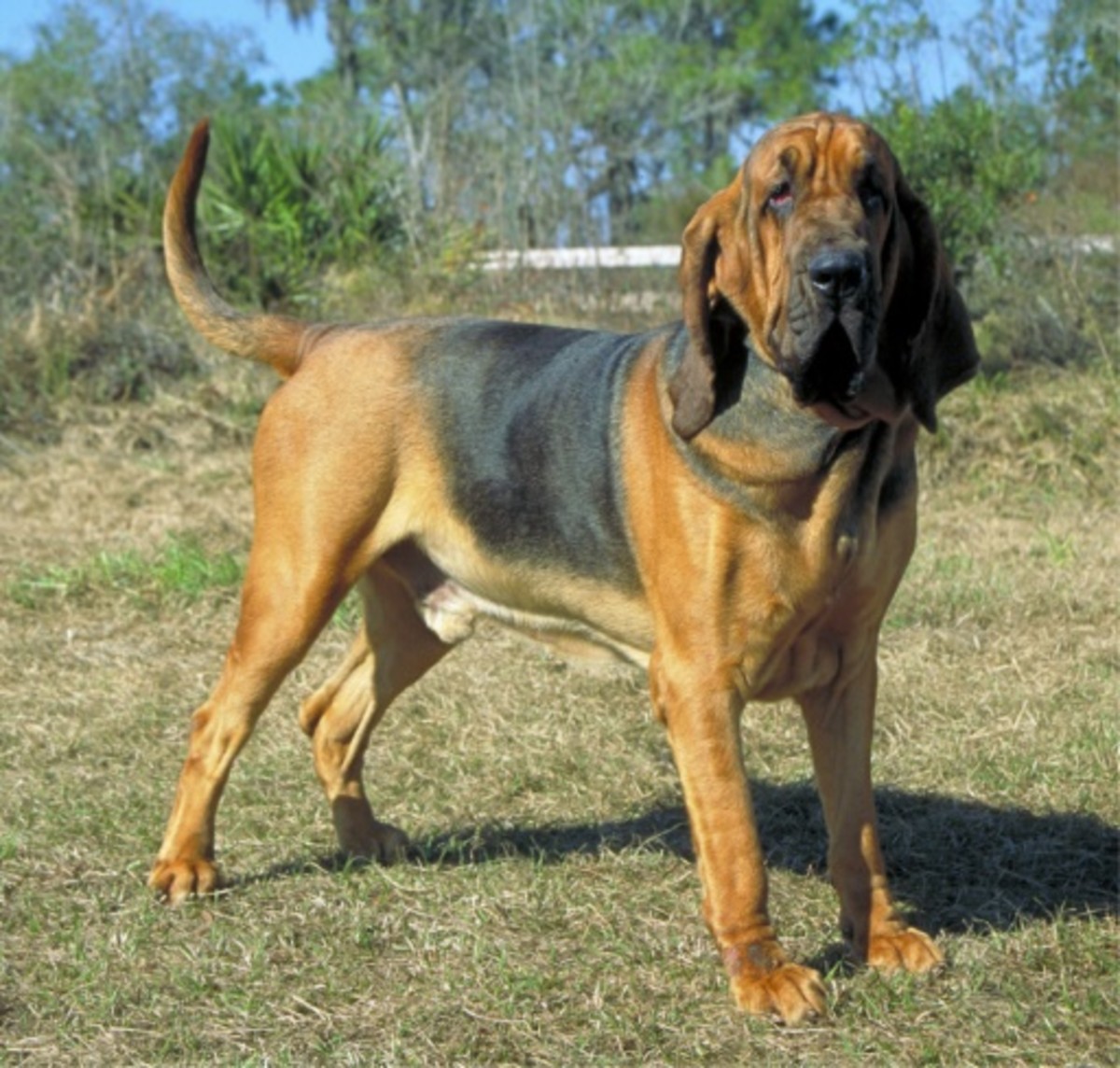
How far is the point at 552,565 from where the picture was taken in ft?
15.5

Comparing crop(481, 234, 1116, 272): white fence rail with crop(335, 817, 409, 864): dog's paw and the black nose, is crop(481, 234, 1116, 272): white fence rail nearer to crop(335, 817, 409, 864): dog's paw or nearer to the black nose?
crop(335, 817, 409, 864): dog's paw

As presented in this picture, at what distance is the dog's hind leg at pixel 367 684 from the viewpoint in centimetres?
532

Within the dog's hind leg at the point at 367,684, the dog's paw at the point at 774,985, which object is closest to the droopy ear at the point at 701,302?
the dog's paw at the point at 774,985

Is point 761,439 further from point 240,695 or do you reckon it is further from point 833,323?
point 240,695

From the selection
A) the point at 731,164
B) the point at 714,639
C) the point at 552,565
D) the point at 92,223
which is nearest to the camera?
the point at 714,639

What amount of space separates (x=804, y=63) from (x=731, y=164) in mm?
21596

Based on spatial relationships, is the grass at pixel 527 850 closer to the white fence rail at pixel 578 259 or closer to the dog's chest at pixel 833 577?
the dog's chest at pixel 833 577

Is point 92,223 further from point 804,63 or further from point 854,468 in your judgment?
point 804,63

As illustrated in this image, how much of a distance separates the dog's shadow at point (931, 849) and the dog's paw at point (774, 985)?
26.4 inches

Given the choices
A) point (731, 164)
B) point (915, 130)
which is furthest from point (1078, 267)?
point (731, 164)

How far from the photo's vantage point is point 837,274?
3701 mm

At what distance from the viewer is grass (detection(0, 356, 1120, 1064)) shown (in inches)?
157

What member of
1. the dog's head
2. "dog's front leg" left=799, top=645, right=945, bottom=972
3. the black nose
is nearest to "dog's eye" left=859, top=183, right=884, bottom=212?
the dog's head

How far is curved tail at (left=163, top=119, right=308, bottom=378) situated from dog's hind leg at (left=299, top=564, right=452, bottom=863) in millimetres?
711
